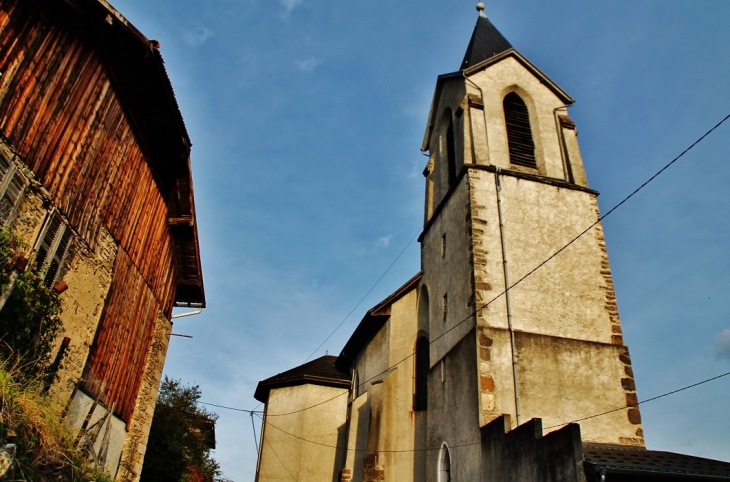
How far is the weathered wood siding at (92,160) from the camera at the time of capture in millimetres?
6863

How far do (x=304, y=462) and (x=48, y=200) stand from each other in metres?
14.9

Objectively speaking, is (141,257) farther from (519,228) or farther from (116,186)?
(519,228)

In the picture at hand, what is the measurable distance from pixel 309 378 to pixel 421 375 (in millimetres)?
7081

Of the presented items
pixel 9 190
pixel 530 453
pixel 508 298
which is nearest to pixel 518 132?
pixel 508 298

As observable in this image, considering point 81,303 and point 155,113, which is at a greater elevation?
point 155,113

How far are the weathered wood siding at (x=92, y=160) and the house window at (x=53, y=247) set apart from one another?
0.73 ft

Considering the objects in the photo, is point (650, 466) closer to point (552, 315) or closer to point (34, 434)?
point (552, 315)

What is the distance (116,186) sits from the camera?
31.5 feet

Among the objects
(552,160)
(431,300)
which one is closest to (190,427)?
(431,300)

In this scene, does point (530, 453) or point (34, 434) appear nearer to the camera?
point (34, 434)

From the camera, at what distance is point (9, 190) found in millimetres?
6566

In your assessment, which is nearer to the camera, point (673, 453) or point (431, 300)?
point (673, 453)

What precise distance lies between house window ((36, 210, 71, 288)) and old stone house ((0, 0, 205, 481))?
2 centimetres

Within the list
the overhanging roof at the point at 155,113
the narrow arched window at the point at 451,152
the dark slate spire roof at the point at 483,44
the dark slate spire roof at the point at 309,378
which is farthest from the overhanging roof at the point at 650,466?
the dark slate spire roof at the point at 309,378
